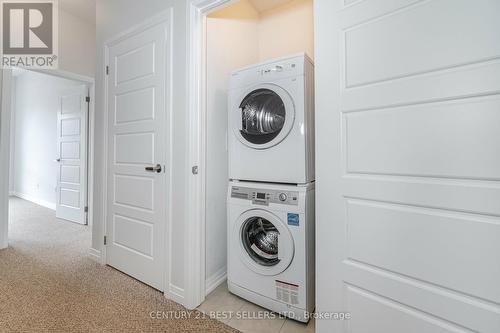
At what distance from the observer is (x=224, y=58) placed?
6.36ft

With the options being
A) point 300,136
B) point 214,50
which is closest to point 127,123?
point 214,50

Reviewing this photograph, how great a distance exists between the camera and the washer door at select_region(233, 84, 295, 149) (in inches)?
58.5

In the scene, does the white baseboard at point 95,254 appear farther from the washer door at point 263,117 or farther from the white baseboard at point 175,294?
the washer door at point 263,117

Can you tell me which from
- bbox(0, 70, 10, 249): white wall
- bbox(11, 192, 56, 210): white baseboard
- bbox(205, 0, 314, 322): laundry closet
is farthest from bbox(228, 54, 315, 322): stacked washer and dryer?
bbox(11, 192, 56, 210): white baseboard

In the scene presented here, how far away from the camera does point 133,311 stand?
1521 millimetres

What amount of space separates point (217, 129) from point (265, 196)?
0.72 m

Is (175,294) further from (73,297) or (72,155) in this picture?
(72,155)

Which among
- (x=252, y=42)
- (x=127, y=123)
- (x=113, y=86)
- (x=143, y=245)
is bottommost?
(x=143, y=245)

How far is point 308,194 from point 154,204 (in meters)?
1.22

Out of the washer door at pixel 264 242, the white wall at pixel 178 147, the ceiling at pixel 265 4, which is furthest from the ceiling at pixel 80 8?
the washer door at pixel 264 242

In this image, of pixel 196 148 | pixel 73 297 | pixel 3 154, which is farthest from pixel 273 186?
pixel 3 154

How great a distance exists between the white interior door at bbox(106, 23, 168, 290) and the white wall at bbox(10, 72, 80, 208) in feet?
8.69

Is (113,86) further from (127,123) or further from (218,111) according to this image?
(218,111)

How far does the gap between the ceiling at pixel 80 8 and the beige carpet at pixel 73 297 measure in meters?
3.05
